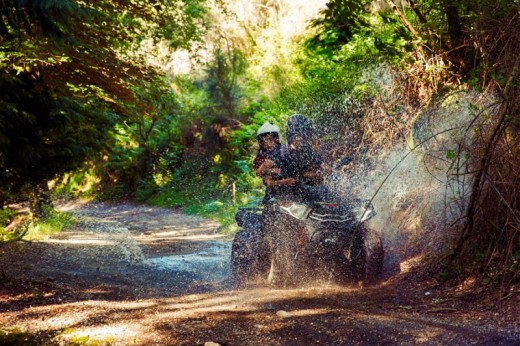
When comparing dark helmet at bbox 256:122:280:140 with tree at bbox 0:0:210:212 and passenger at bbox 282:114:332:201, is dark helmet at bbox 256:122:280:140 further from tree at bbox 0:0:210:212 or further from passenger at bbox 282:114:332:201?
tree at bbox 0:0:210:212

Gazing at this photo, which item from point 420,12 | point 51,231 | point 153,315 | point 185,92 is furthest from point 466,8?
point 185,92

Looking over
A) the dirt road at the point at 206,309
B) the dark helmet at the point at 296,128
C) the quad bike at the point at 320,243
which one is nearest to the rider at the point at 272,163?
the dark helmet at the point at 296,128

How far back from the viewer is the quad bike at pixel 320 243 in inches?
268

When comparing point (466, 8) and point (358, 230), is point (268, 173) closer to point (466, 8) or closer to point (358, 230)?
point (358, 230)

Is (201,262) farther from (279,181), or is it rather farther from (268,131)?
(268,131)

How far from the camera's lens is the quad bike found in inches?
268

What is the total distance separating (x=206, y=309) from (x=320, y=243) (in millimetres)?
1635

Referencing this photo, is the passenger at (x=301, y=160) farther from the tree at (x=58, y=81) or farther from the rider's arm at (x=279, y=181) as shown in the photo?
the tree at (x=58, y=81)

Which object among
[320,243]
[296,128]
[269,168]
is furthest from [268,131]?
[320,243]

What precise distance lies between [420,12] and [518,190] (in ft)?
13.5

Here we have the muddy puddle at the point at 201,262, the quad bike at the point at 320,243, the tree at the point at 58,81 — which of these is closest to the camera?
the quad bike at the point at 320,243

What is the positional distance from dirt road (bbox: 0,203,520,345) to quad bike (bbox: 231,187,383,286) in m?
0.22

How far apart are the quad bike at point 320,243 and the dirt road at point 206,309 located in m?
0.22

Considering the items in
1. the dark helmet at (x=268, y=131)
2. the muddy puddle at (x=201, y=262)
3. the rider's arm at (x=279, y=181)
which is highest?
the dark helmet at (x=268, y=131)
